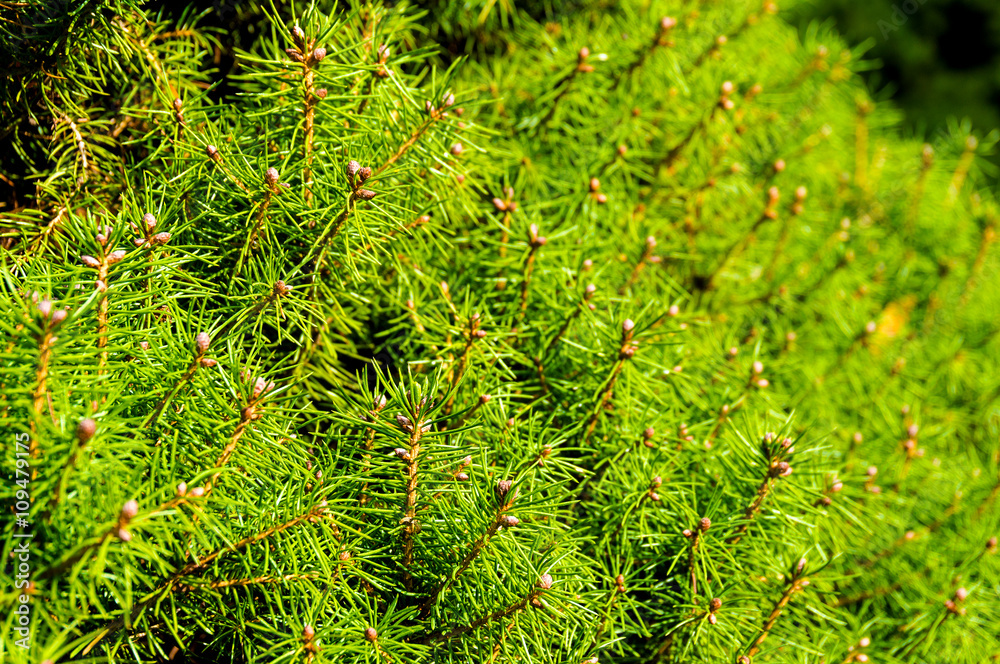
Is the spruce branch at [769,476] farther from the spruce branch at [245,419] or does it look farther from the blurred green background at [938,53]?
the blurred green background at [938,53]

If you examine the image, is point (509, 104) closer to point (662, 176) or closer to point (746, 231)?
point (662, 176)

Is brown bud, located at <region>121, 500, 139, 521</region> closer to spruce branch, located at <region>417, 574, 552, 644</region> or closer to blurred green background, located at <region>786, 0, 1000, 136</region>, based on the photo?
spruce branch, located at <region>417, 574, 552, 644</region>

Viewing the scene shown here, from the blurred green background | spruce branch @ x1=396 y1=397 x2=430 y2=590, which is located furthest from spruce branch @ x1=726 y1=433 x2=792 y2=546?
the blurred green background

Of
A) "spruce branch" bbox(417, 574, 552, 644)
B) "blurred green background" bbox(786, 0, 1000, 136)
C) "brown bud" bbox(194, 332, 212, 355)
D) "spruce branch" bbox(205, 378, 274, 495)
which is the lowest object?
"blurred green background" bbox(786, 0, 1000, 136)

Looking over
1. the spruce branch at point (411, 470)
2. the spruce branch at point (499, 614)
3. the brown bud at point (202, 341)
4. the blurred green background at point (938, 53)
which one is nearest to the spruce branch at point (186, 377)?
the brown bud at point (202, 341)

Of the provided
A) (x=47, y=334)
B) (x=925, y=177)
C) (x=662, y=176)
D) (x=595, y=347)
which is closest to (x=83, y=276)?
(x=47, y=334)
